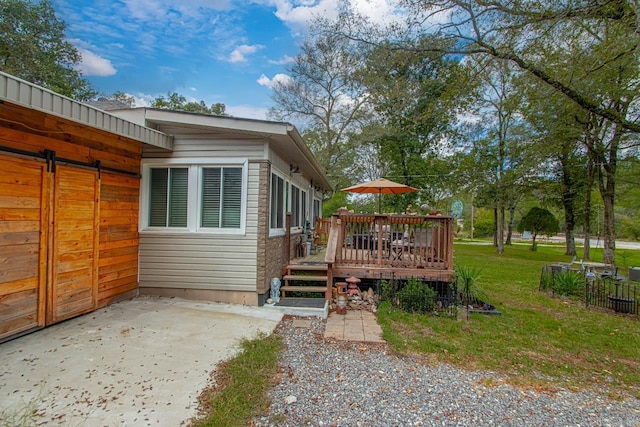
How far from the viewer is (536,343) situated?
440cm

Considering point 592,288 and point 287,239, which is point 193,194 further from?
point 592,288

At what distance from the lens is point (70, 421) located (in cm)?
234

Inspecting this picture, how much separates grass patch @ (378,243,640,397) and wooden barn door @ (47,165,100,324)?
4.48 m

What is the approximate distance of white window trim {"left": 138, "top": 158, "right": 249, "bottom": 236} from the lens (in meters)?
5.49

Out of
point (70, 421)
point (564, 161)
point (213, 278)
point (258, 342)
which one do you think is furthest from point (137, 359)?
point (564, 161)

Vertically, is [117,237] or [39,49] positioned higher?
[39,49]

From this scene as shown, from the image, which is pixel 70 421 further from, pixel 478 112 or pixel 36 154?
pixel 478 112

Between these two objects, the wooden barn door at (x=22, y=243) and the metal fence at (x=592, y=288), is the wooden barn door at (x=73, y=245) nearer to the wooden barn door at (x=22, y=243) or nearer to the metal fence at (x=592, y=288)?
the wooden barn door at (x=22, y=243)

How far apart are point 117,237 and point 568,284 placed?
962cm

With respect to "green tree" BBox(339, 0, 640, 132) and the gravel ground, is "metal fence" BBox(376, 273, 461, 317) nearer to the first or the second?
the gravel ground

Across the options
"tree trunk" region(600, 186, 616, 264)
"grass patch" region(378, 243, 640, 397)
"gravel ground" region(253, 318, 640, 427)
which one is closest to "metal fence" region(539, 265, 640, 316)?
"grass patch" region(378, 243, 640, 397)

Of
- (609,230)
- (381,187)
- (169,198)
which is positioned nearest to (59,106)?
(169,198)

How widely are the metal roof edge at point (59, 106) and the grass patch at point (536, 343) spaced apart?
4.72 metres

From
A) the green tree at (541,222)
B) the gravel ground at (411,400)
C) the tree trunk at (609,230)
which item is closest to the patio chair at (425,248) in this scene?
the gravel ground at (411,400)
